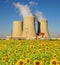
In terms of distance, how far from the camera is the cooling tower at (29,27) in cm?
4604

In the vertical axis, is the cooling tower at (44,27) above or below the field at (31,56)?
above

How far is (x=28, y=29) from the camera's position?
4712cm

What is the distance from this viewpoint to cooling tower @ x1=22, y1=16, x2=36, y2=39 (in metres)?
46.0

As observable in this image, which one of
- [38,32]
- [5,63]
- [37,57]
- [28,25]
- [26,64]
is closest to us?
[26,64]

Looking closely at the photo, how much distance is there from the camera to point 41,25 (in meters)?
49.6

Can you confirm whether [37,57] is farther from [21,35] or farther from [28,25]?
[21,35]

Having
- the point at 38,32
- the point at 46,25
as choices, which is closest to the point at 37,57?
the point at 46,25

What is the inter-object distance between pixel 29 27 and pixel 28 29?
0.73m

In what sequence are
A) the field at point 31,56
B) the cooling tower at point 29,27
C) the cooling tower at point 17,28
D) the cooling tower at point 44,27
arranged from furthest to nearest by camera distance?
1. the cooling tower at point 44,27
2. the cooling tower at point 17,28
3. the cooling tower at point 29,27
4. the field at point 31,56

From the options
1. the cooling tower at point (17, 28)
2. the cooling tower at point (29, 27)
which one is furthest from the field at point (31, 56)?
the cooling tower at point (17, 28)

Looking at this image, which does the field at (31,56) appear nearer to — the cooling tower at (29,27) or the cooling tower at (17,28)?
the cooling tower at (29,27)

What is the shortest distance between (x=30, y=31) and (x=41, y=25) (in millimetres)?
3639

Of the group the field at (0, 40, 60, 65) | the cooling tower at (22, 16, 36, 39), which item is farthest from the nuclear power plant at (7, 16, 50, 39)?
the field at (0, 40, 60, 65)

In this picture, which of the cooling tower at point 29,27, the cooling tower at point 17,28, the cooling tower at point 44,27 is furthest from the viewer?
the cooling tower at point 44,27
